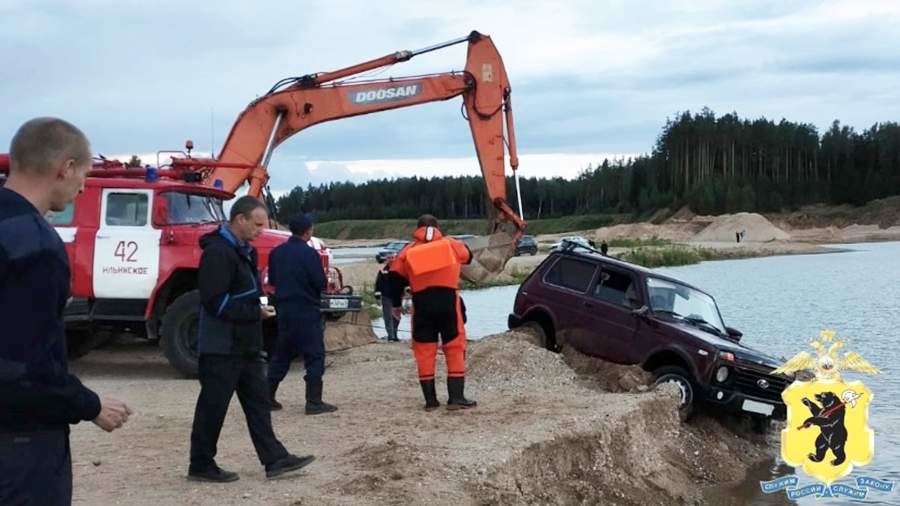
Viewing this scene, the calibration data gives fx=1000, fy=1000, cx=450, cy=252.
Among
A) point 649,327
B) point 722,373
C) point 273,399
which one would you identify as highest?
point 649,327

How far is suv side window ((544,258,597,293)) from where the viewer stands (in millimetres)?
13375

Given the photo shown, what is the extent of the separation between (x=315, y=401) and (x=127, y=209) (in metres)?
4.51

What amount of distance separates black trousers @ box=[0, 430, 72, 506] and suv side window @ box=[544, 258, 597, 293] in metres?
10.1

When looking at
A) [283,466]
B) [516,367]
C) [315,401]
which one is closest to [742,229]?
[516,367]

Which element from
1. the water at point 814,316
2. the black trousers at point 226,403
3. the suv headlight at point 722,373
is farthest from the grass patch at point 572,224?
the black trousers at point 226,403

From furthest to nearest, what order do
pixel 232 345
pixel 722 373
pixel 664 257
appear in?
pixel 664 257, pixel 722 373, pixel 232 345

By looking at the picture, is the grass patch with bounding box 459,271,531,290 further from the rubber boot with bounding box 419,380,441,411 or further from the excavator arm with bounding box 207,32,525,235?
the rubber boot with bounding box 419,380,441,411

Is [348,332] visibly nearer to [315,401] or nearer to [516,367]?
[516,367]

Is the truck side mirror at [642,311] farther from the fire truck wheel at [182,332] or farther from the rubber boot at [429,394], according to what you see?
the fire truck wheel at [182,332]

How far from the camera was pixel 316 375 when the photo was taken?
33.1ft

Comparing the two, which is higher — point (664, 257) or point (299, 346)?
point (299, 346)

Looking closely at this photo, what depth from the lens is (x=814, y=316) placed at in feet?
82.9

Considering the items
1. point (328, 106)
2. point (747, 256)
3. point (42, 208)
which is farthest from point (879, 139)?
point (42, 208)

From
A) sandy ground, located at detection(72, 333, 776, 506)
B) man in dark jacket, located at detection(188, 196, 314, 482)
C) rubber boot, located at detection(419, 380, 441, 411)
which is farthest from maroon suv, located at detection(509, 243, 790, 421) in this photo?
man in dark jacket, located at detection(188, 196, 314, 482)
